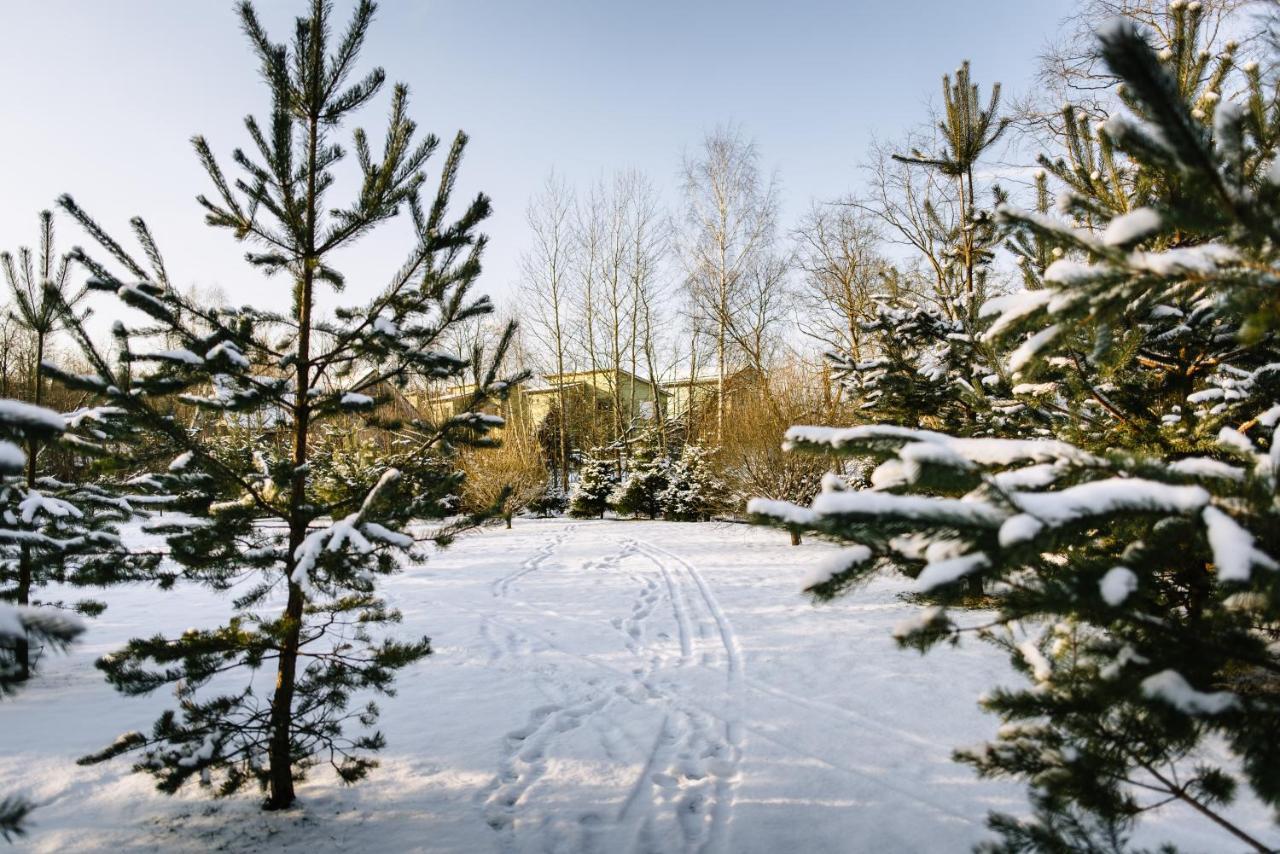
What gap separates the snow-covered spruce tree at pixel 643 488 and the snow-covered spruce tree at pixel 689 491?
0.86 ft

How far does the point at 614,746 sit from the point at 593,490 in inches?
618

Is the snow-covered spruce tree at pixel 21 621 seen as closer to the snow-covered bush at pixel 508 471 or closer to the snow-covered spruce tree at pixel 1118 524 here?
the snow-covered spruce tree at pixel 1118 524

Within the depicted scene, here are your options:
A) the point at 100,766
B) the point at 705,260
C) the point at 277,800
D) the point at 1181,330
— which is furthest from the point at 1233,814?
the point at 705,260

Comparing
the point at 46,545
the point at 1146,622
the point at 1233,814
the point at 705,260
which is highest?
the point at 705,260

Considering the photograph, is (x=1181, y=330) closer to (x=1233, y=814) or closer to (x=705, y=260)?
(x=1233, y=814)

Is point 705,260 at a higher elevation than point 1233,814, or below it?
higher

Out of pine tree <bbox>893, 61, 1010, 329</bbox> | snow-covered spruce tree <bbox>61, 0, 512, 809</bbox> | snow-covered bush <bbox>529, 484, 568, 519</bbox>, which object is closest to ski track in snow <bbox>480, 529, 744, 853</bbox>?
snow-covered spruce tree <bbox>61, 0, 512, 809</bbox>

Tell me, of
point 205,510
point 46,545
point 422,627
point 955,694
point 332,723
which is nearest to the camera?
point 46,545

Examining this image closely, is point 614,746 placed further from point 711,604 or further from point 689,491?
point 689,491

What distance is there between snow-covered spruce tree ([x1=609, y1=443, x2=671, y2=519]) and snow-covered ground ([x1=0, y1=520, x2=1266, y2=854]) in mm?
11001

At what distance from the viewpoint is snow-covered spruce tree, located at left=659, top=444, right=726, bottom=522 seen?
53.9 ft

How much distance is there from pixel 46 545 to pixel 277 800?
2.00m

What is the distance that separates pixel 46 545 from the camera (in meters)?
2.26

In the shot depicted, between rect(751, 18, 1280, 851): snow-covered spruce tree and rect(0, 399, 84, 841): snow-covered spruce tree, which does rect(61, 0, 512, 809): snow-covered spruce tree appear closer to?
rect(0, 399, 84, 841): snow-covered spruce tree
